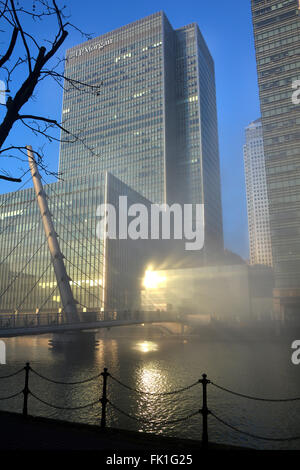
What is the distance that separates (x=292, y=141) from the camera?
76188 mm

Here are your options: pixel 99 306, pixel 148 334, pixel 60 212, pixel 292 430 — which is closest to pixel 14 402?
pixel 292 430

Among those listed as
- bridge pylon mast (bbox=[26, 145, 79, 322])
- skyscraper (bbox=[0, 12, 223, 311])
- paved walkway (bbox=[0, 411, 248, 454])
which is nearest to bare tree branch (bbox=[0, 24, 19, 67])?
paved walkway (bbox=[0, 411, 248, 454])

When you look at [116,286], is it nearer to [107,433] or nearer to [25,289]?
[25,289]

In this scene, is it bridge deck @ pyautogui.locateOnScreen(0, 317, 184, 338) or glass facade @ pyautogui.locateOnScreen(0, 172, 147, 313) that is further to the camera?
glass facade @ pyautogui.locateOnScreen(0, 172, 147, 313)

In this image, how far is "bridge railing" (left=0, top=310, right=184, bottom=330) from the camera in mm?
24255

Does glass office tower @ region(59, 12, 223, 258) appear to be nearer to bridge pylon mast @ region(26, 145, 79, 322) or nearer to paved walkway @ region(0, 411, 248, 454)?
bridge pylon mast @ region(26, 145, 79, 322)

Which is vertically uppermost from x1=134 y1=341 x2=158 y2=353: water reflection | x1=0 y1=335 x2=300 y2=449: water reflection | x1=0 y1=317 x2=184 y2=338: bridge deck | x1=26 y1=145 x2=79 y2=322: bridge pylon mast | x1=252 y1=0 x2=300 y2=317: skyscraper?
x1=252 y1=0 x2=300 y2=317: skyscraper

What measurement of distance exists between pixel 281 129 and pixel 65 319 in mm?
70374

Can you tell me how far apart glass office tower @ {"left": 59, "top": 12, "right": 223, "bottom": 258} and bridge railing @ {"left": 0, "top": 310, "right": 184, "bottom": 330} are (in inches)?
2913

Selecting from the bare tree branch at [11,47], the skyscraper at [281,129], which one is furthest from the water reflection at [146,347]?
the skyscraper at [281,129]

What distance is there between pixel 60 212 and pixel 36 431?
70545mm

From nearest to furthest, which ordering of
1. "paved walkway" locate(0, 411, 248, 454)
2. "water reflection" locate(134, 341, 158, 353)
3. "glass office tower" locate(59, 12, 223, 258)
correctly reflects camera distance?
1. "paved walkway" locate(0, 411, 248, 454)
2. "water reflection" locate(134, 341, 158, 353)
3. "glass office tower" locate(59, 12, 223, 258)

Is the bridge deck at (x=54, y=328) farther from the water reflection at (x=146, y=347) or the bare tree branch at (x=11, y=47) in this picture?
the bare tree branch at (x=11, y=47)
